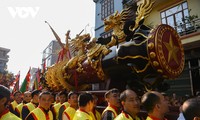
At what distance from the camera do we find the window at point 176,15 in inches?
364

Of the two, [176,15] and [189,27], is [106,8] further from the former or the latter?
[189,27]

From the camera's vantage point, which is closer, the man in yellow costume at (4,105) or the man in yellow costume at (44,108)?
the man in yellow costume at (4,105)

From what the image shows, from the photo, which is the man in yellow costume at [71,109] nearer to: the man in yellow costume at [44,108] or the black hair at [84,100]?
the man in yellow costume at [44,108]

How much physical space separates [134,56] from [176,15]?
7.17m

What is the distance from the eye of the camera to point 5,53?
33531 mm

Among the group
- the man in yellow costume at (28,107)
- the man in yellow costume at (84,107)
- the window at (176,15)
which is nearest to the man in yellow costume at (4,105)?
the man in yellow costume at (84,107)

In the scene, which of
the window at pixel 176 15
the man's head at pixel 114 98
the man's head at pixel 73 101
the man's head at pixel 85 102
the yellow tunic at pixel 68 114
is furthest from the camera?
the window at pixel 176 15

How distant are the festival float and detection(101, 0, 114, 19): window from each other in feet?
30.4

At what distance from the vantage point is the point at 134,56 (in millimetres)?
3404

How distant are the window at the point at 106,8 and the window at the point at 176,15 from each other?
489cm

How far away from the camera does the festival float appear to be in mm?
3314

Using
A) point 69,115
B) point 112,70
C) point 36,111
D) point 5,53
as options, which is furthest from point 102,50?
point 5,53

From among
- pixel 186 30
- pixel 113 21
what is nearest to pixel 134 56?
pixel 113 21

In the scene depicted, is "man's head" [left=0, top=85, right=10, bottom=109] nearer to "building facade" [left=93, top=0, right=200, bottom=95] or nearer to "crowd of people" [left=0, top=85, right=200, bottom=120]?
"crowd of people" [left=0, top=85, right=200, bottom=120]
